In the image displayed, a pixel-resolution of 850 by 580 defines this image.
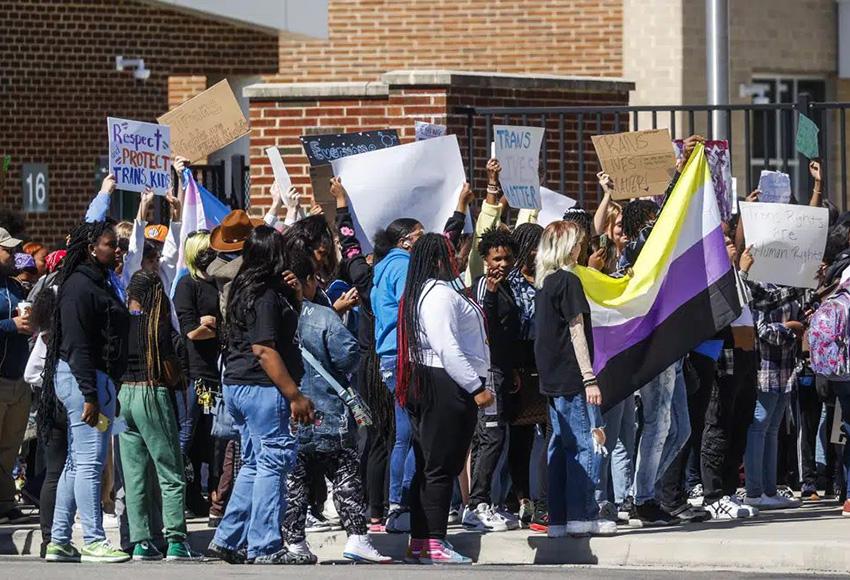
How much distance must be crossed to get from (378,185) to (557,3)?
12.9 meters

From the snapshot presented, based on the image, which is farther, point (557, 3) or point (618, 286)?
point (557, 3)

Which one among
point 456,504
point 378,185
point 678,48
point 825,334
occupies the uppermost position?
point 678,48

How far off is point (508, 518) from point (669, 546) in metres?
1.30

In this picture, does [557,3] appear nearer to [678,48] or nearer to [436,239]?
[678,48]

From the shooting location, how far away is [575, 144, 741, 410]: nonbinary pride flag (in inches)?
444

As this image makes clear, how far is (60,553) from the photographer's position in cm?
1070

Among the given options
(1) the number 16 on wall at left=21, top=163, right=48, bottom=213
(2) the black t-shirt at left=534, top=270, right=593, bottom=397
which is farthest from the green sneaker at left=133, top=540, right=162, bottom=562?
(1) the number 16 on wall at left=21, top=163, right=48, bottom=213

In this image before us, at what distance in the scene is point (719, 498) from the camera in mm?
11820

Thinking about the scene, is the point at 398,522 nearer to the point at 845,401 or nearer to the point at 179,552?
the point at 179,552

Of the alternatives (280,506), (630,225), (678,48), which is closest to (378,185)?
(630,225)

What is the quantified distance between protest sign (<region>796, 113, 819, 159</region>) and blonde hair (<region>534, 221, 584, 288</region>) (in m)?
3.43

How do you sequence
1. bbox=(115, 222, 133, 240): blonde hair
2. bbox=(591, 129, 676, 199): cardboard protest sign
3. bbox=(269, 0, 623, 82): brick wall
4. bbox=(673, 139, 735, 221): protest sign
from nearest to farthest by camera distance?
bbox=(115, 222, 133, 240): blonde hair < bbox=(591, 129, 676, 199): cardboard protest sign < bbox=(673, 139, 735, 221): protest sign < bbox=(269, 0, 623, 82): brick wall

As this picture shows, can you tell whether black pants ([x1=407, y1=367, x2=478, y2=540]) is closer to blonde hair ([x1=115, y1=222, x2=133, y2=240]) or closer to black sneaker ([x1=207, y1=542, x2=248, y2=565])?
black sneaker ([x1=207, y1=542, x2=248, y2=565])

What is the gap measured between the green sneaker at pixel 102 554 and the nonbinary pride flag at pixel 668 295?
2929 millimetres
